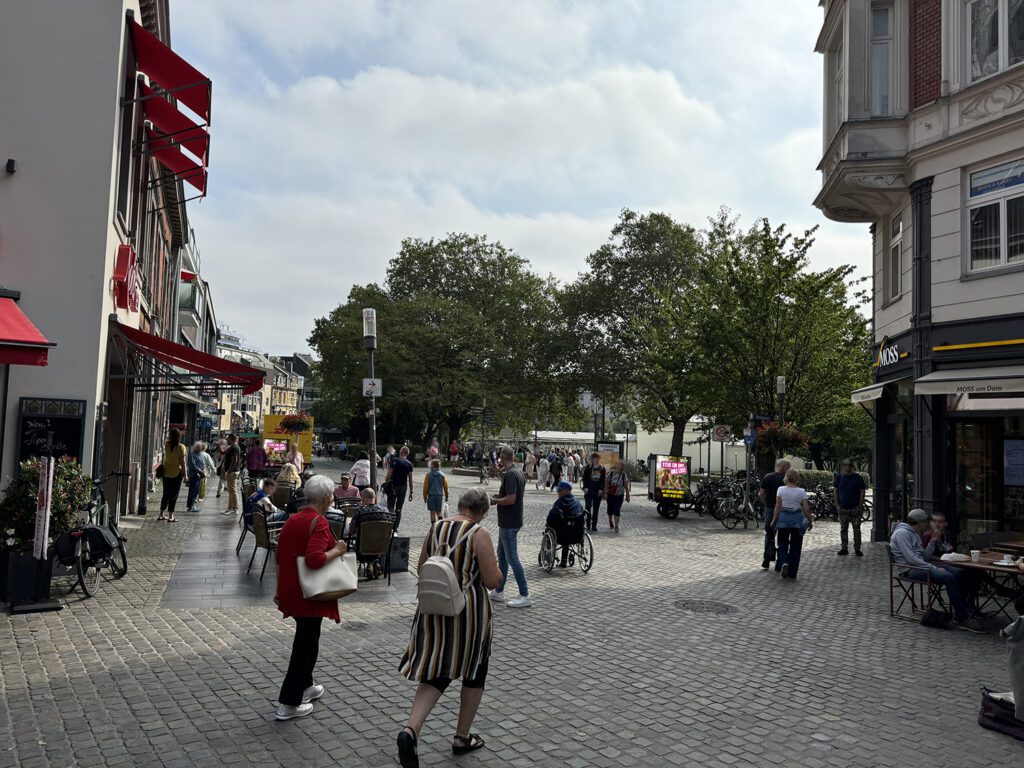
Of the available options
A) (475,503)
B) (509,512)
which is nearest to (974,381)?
(509,512)

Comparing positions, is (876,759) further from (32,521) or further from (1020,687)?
(32,521)

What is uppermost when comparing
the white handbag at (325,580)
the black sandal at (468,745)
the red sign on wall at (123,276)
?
the red sign on wall at (123,276)

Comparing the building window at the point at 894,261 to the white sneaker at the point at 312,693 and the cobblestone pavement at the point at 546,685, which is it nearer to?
the cobblestone pavement at the point at 546,685

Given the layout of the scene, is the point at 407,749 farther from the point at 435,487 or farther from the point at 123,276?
the point at 435,487

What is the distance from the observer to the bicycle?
8711 millimetres

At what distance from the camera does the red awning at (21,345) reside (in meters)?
8.36

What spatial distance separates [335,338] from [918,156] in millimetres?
42941

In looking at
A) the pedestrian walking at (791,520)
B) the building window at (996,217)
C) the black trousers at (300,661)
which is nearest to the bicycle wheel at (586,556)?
the pedestrian walking at (791,520)

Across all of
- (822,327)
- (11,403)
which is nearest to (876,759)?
(11,403)

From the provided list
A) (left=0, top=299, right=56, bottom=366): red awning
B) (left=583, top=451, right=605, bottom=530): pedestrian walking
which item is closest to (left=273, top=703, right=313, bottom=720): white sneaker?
(left=0, top=299, right=56, bottom=366): red awning

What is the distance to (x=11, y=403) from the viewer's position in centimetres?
997

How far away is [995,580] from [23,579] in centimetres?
1117

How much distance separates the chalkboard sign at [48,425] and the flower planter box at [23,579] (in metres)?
1.88

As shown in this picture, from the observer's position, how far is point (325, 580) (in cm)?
513
